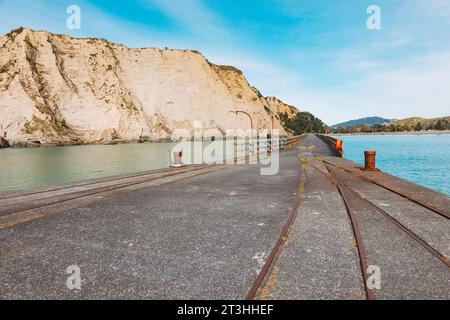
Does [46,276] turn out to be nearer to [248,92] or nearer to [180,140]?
[180,140]

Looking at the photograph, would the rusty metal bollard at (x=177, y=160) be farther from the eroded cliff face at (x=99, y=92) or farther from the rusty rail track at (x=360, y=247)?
the eroded cliff face at (x=99, y=92)

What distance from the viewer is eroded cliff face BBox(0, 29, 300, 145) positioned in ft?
180

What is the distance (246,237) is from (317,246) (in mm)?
1307

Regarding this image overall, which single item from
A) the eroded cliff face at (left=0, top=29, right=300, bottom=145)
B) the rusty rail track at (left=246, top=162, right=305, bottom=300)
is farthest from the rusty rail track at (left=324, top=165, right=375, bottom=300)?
the eroded cliff face at (left=0, top=29, right=300, bottom=145)

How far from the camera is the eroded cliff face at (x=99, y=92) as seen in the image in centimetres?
5500

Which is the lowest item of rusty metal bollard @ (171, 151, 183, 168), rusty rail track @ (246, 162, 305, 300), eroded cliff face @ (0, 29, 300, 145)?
rusty rail track @ (246, 162, 305, 300)

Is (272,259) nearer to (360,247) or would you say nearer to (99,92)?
(360,247)

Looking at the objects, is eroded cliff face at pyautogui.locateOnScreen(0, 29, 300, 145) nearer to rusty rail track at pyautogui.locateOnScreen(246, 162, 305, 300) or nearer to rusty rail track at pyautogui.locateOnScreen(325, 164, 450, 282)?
rusty rail track at pyautogui.locateOnScreen(325, 164, 450, 282)

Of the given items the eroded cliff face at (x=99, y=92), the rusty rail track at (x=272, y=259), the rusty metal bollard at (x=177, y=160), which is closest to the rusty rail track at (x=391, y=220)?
the rusty rail track at (x=272, y=259)

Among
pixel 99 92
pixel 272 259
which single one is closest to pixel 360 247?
pixel 272 259

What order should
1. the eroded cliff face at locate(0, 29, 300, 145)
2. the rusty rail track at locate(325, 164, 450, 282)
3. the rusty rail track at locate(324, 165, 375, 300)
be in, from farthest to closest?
the eroded cliff face at locate(0, 29, 300, 145), the rusty rail track at locate(325, 164, 450, 282), the rusty rail track at locate(324, 165, 375, 300)

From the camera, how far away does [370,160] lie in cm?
1548
